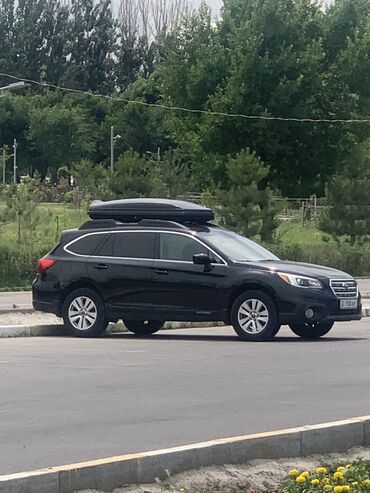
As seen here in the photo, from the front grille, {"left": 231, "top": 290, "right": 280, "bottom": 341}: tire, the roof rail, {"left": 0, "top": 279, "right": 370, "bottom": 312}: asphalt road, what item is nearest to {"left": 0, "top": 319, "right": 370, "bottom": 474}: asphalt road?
{"left": 231, "top": 290, "right": 280, "bottom": 341}: tire

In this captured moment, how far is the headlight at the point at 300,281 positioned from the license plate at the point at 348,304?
1.44ft

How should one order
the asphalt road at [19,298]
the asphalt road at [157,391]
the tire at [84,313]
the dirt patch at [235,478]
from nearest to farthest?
the dirt patch at [235,478], the asphalt road at [157,391], the tire at [84,313], the asphalt road at [19,298]

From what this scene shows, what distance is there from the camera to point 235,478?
7.66 metres

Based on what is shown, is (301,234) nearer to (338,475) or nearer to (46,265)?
(46,265)

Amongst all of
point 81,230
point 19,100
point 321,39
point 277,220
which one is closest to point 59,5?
point 19,100

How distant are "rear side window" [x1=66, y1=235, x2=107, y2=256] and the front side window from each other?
3.27 ft

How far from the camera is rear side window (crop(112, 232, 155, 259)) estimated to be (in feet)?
60.2

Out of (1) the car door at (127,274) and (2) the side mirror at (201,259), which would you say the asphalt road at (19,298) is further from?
(2) the side mirror at (201,259)

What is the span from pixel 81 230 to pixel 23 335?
1867 millimetres

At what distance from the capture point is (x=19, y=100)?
99.8 meters

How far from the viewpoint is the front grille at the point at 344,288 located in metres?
17.7

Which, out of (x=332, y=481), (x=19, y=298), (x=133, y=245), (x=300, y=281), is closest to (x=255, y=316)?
(x=300, y=281)

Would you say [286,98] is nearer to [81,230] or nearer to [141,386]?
[81,230]

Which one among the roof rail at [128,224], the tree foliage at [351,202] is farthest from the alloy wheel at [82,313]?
the tree foliage at [351,202]
